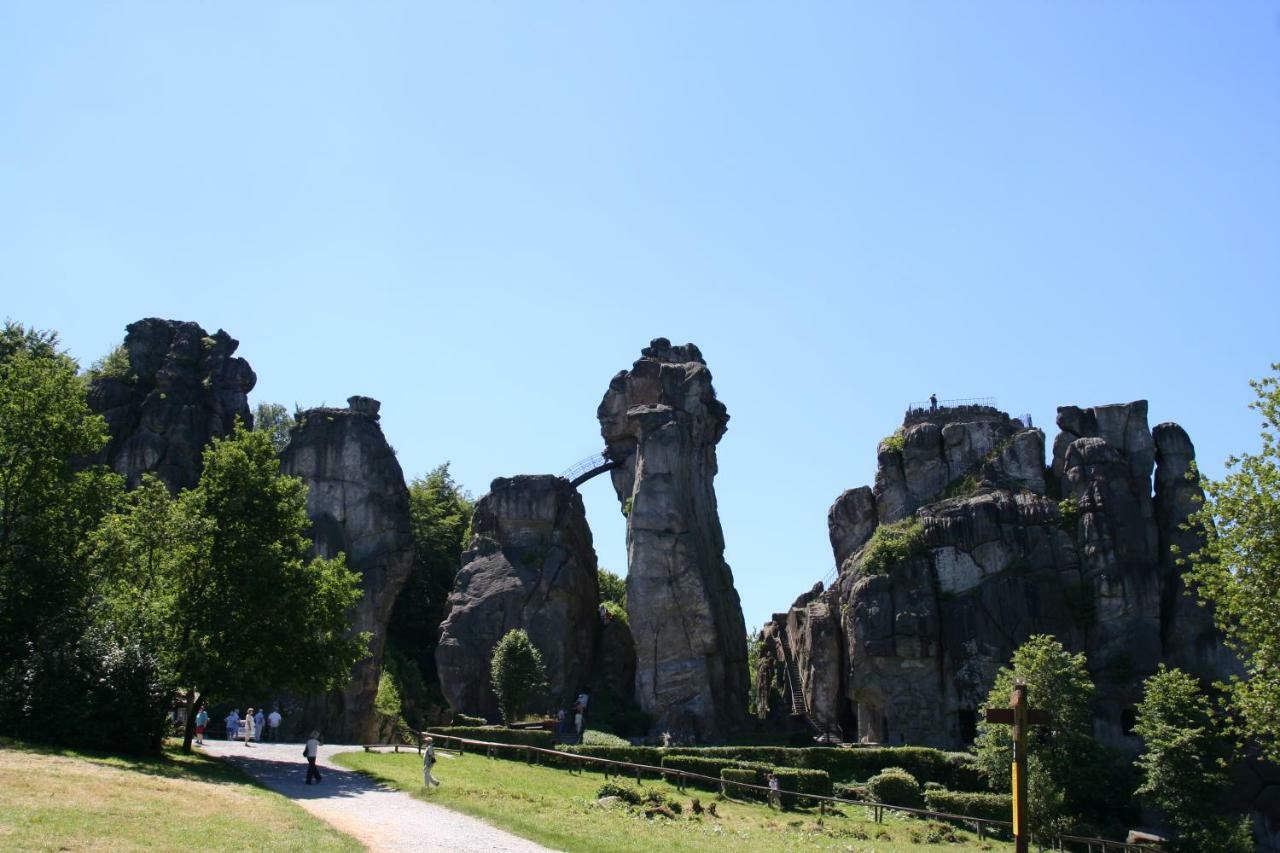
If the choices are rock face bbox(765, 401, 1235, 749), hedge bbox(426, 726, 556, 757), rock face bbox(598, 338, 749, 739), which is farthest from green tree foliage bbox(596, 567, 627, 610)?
hedge bbox(426, 726, 556, 757)

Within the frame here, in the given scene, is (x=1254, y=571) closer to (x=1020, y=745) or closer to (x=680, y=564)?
(x=1020, y=745)

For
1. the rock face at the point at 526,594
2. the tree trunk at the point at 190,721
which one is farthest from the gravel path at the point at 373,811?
the rock face at the point at 526,594

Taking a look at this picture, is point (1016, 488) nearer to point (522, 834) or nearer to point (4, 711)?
point (522, 834)

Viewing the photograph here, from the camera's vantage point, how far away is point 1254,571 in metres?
27.4

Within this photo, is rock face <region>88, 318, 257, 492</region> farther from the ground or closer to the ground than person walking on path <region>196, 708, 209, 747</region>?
farther from the ground

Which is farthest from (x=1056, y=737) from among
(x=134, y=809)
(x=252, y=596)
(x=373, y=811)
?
(x=134, y=809)

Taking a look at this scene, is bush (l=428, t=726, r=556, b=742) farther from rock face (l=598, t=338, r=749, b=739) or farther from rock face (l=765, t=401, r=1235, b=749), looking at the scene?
rock face (l=765, t=401, r=1235, b=749)

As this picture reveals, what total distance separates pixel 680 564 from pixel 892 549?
12.4 meters

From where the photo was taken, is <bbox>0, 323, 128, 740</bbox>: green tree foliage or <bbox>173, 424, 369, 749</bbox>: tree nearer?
<bbox>0, 323, 128, 740</bbox>: green tree foliage

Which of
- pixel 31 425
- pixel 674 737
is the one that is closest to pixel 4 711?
pixel 31 425

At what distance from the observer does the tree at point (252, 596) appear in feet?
121

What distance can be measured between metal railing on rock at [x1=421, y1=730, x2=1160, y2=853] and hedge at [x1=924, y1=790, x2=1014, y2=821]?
654 mm

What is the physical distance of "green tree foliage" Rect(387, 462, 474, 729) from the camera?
72.4 metres

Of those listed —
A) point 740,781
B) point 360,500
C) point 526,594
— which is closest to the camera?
point 740,781
